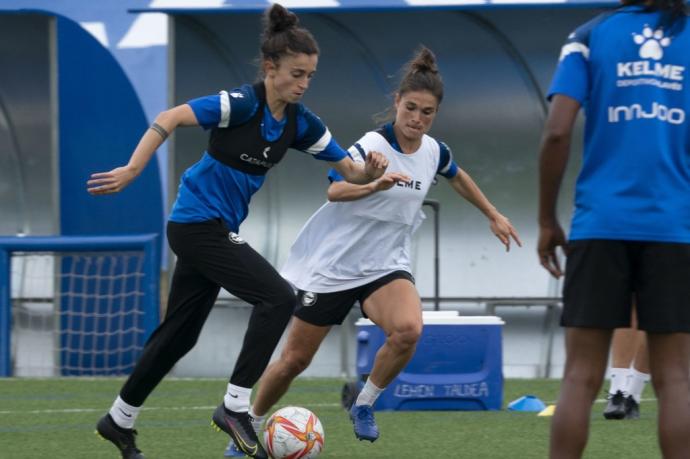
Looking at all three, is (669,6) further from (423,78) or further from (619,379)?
(619,379)

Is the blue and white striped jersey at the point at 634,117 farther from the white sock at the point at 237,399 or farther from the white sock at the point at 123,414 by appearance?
the white sock at the point at 123,414

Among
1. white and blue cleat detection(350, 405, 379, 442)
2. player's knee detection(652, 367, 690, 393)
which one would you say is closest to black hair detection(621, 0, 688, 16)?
player's knee detection(652, 367, 690, 393)

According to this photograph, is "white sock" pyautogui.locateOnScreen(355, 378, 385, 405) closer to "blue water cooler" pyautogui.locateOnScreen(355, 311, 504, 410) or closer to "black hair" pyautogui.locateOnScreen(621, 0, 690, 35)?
"blue water cooler" pyautogui.locateOnScreen(355, 311, 504, 410)

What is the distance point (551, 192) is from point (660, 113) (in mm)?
372

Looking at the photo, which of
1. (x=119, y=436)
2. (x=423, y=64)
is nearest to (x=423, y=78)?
(x=423, y=64)

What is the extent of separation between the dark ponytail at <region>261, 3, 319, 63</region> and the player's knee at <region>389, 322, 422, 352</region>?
52.7 inches

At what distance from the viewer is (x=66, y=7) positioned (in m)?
13.1

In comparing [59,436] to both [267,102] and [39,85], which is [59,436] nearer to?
[267,102]

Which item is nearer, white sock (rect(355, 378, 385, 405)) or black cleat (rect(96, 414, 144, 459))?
black cleat (rect(96, 414, 144, 459))

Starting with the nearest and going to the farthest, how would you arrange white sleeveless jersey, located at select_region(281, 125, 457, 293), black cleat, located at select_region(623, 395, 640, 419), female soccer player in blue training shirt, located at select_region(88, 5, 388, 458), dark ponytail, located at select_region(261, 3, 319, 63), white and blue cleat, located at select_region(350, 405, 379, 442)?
female soccer player in blue training shirt, located at select_region(88, 5, 388, 458) → dark ponytail, located at select_region(261, 3, 319, 63) → white and blue cleat, located at select_region(350, 405, 379, 442) → white sleeveless jersey, located at select_region(281, 125, 457, 293) → black cleat, located at select_region(623, 395, 640, 419)

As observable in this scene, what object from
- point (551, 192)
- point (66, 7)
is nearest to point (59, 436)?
point (551, 192)

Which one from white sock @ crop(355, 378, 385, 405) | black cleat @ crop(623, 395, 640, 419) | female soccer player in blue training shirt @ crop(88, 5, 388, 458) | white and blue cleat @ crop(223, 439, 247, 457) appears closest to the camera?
female soccer player in blue training shirt @ crop(88, 5, 388, 458)

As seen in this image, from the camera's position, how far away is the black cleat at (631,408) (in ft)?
23.9

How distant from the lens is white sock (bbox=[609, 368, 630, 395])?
23.5 ft
